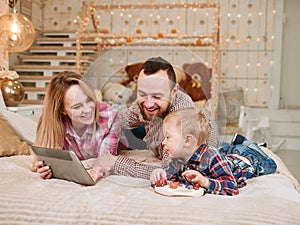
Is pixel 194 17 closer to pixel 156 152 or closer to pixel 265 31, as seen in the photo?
pixel 265 31

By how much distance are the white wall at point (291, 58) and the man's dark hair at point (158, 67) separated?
17.2 ft

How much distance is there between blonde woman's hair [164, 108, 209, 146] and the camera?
1.48 metres

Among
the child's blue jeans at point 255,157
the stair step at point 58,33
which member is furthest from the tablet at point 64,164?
the stair step at point 58,33

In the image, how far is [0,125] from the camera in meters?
2.55

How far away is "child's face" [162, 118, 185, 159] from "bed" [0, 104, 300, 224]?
0.10m

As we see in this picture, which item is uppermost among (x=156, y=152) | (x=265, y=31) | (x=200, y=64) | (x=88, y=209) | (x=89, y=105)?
(x=265, y=31)

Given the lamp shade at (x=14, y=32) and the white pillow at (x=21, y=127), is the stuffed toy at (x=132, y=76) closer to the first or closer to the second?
the white pillow at (x=21, y=127)

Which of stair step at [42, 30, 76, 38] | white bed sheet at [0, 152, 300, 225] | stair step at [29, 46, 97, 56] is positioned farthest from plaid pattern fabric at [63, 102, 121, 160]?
stair step at [42, 30, 76, 38]

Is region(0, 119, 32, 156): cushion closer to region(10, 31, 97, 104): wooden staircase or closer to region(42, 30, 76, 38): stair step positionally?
region(10, 31, 97, 104): wooden staircase

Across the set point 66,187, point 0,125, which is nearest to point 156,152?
point 66,187

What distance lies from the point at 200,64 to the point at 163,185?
508 millimetres

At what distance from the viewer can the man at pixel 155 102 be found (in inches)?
57.8

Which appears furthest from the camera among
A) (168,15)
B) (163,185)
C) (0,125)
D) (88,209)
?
(168,15)

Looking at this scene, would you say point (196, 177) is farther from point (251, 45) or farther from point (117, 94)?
point (251, 45)
